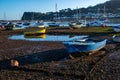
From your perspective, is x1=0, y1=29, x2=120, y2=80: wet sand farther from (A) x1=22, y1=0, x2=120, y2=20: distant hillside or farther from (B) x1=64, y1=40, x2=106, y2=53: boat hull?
(A) x1=22, y1=0, x2=120, y2=20: distant hillside

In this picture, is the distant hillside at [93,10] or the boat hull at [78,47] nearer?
the boat hull at [78,47]

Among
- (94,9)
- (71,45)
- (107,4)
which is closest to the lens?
(71,45)

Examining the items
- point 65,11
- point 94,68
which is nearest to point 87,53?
point 94,68

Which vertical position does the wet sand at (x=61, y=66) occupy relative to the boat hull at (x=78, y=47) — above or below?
below

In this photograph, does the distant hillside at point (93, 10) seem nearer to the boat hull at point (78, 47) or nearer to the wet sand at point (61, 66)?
the wet sand at point (61, 66)

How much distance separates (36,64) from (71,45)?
350cm

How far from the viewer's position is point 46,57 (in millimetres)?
22156

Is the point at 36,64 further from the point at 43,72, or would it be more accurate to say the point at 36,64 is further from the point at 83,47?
the point at 83,47

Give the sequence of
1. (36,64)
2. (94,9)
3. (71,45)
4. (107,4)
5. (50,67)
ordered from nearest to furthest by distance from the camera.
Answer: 1. (50,67)
2. (36,64)
3. (71,45)
4. (107,4)
5. (94,9)

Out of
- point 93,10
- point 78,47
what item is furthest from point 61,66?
point 93,10

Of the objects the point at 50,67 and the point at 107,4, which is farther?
the point at 107,4

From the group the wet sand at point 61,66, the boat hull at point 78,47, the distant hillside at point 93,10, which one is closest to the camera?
the wet sand at point 61,66

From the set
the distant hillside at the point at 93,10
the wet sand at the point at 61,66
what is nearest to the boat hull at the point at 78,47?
the wet sand at the point at 61,66

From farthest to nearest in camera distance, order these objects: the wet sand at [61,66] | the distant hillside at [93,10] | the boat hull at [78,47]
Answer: the distant hillside at [93,10], the boat hull at [78,47], the wet sand at [61,66]
